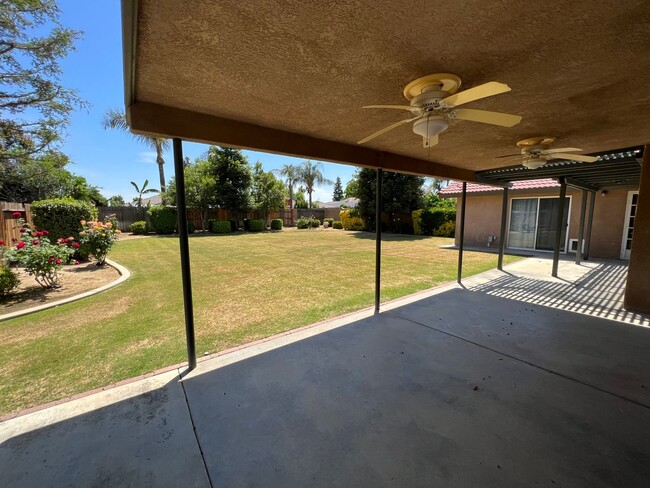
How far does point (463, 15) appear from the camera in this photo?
1.36 metres

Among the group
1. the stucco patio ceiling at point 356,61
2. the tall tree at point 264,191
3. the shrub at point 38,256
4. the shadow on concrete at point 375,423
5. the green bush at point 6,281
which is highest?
the tall tree at point 264,191

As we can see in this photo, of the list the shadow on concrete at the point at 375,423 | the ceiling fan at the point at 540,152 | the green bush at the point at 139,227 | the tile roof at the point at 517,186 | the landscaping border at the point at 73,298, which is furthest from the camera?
the green bush at the point at 139,227

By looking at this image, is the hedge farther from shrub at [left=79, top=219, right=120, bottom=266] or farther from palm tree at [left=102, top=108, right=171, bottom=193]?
shrub at [left=79, top=219, right=120, bottom=266]

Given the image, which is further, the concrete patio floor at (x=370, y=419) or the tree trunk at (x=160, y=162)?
the tree trunk at (x=160, y=162)

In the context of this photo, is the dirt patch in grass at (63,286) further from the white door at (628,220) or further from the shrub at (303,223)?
the shrub at (303,223)

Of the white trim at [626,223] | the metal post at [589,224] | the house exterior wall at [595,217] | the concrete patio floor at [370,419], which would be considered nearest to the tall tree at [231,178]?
the house exterior wall at [595,217]

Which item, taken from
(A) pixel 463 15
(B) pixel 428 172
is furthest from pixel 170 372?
(B) pixel 428 172

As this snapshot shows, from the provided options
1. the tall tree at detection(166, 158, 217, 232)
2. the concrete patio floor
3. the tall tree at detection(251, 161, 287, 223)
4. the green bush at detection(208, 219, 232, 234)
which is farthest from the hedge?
the concrete patio floor

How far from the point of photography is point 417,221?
1741 centimetres

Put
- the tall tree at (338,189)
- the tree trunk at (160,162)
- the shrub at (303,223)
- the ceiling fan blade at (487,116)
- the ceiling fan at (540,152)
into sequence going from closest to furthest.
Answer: the ceiling fan blade at (487,116) < the ceiling fan at (540,152) < the tree trunk at (160,162) < the shrub at (303,223) < the tall tree at (338,189)

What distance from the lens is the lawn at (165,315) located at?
272 centimetres

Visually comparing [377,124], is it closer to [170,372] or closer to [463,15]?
[463,15]

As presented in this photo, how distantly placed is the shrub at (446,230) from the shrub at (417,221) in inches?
45.4

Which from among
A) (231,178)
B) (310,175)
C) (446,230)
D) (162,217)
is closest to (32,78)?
(162,217)
